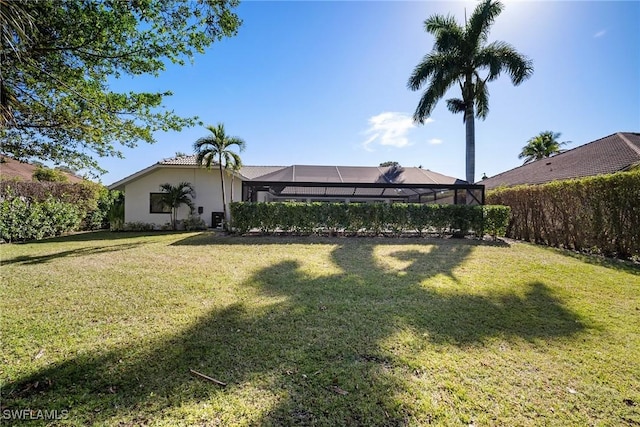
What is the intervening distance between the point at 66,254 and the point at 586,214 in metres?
17.8

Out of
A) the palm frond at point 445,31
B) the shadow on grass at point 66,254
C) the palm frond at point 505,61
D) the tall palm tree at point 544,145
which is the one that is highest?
the palm frond at point 445,31

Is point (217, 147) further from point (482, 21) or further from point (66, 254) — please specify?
point (482, 21)

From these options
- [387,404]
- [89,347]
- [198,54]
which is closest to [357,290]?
[387,404]

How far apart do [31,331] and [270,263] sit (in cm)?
473

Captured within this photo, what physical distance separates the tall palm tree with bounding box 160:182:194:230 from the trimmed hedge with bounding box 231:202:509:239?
6.27 m

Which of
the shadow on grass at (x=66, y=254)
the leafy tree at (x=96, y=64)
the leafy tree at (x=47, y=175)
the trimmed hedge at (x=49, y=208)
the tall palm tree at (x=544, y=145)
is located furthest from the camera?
the tall palm tree at (x=544, y=145)

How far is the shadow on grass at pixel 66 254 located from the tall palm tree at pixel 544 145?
3314 cm

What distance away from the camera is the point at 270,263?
7.70 m

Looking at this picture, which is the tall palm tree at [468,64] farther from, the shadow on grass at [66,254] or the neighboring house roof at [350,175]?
the shadow on grass at [66,254]

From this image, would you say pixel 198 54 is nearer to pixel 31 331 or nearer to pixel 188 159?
pixel 31 331

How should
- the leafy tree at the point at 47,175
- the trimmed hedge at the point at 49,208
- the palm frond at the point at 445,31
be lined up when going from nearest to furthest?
1. the trimmed hedge at the point at 49,208
2. the palm frond at the point at 445,31
3. the leafy tree at the point at 47,175

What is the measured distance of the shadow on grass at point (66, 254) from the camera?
25.8 feet

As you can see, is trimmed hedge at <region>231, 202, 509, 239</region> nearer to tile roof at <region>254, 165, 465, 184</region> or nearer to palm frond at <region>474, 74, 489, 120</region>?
tile roof at <region>254, 165, 465, 184</region>

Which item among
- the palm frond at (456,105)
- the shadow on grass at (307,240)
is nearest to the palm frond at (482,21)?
the palm frond at (456,105)
